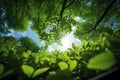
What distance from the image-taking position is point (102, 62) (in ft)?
1.93

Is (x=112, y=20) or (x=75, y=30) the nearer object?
(x=112, y=20)

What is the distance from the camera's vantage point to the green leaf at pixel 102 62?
0.58 meters

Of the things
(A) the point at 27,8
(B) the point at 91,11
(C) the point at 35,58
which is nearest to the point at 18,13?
(A) the point at 27,8

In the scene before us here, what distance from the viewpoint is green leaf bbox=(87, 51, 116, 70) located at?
0.58 m

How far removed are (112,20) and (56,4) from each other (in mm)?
4022

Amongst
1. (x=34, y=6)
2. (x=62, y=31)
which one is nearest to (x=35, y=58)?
(x=62, y=31)

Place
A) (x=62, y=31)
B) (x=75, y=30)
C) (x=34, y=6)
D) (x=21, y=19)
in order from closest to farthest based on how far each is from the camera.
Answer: (x=62, y=31), (x=34, y=6), (x=21, y=19), (x=75, y=30)

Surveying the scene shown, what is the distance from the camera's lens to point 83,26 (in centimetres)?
1248

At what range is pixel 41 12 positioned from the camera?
11055mm

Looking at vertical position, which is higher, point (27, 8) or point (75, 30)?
point (27, 8)

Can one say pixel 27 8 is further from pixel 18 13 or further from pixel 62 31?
pixel 62 31

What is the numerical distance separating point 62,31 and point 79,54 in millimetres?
7847

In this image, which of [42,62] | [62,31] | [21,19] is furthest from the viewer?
[21,19]

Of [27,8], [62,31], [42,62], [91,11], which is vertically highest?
[27,8]
